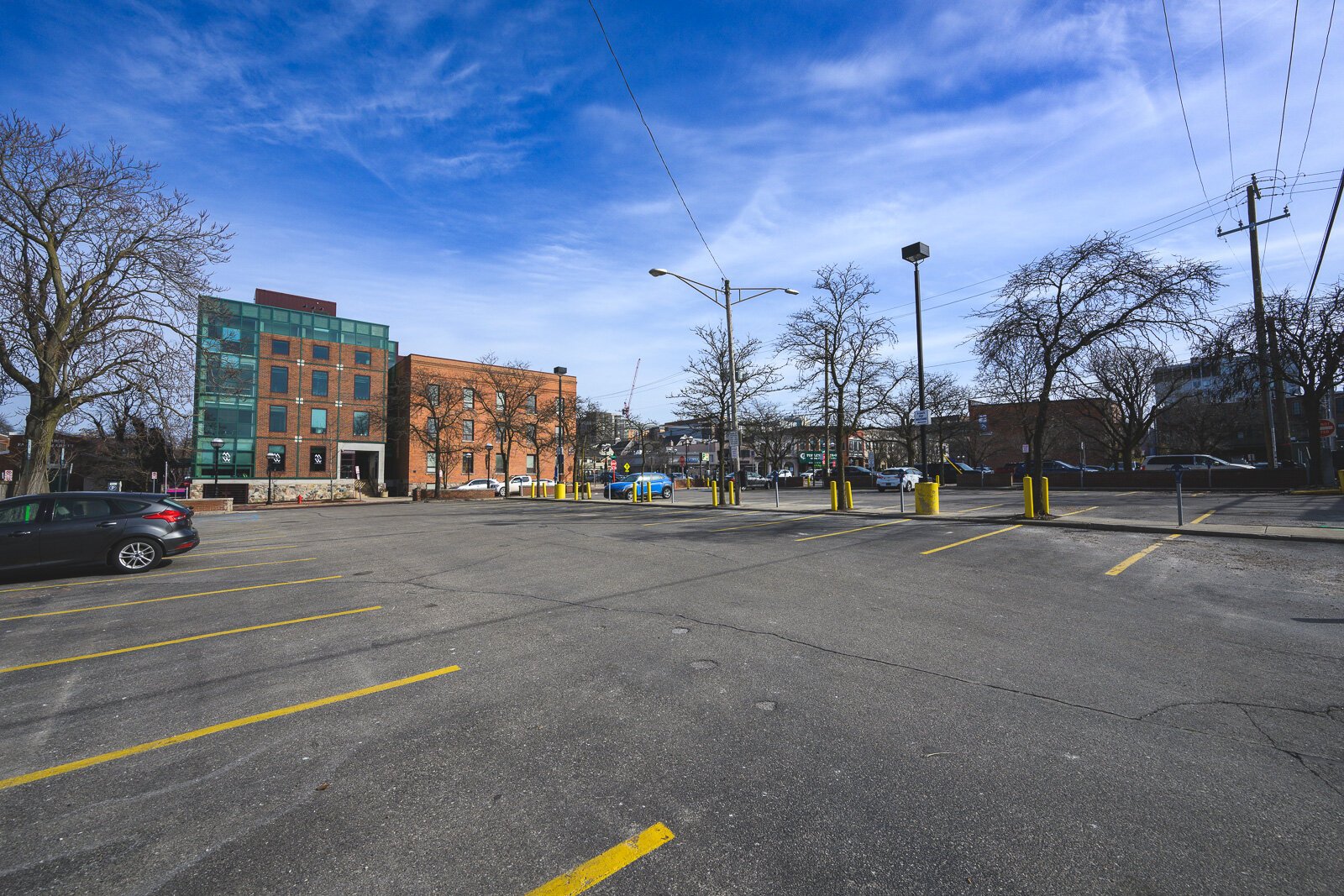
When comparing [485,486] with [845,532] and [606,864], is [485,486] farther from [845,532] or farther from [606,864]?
[606,864]

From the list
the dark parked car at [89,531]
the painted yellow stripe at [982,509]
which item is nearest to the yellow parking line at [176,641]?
the dark parked car at [89,531]

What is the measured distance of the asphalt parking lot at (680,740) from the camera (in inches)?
98.5

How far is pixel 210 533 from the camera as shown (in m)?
18.6

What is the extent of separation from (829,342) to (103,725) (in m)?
23.7

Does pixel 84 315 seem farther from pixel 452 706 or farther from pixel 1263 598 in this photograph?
pixel 1263 598

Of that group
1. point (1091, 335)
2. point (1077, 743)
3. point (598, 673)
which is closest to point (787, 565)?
point (598, 673)

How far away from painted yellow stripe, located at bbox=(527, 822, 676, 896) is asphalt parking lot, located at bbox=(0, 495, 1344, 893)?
0.05ft

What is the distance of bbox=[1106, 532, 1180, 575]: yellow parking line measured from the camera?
938 centimetres

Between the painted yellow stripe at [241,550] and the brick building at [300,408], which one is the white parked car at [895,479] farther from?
the brick building at [300,408]

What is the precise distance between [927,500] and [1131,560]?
837cm

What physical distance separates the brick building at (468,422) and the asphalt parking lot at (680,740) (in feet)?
117

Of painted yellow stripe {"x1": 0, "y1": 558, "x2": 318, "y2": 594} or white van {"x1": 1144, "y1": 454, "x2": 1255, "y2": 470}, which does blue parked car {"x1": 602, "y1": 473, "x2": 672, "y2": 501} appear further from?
white van {"x1": 1144, "y1": 454, "x2": 1255, "y2": 470}

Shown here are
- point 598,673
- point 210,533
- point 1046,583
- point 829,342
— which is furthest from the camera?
point 829,342

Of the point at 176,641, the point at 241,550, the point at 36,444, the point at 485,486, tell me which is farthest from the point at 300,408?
the point at 176,641
